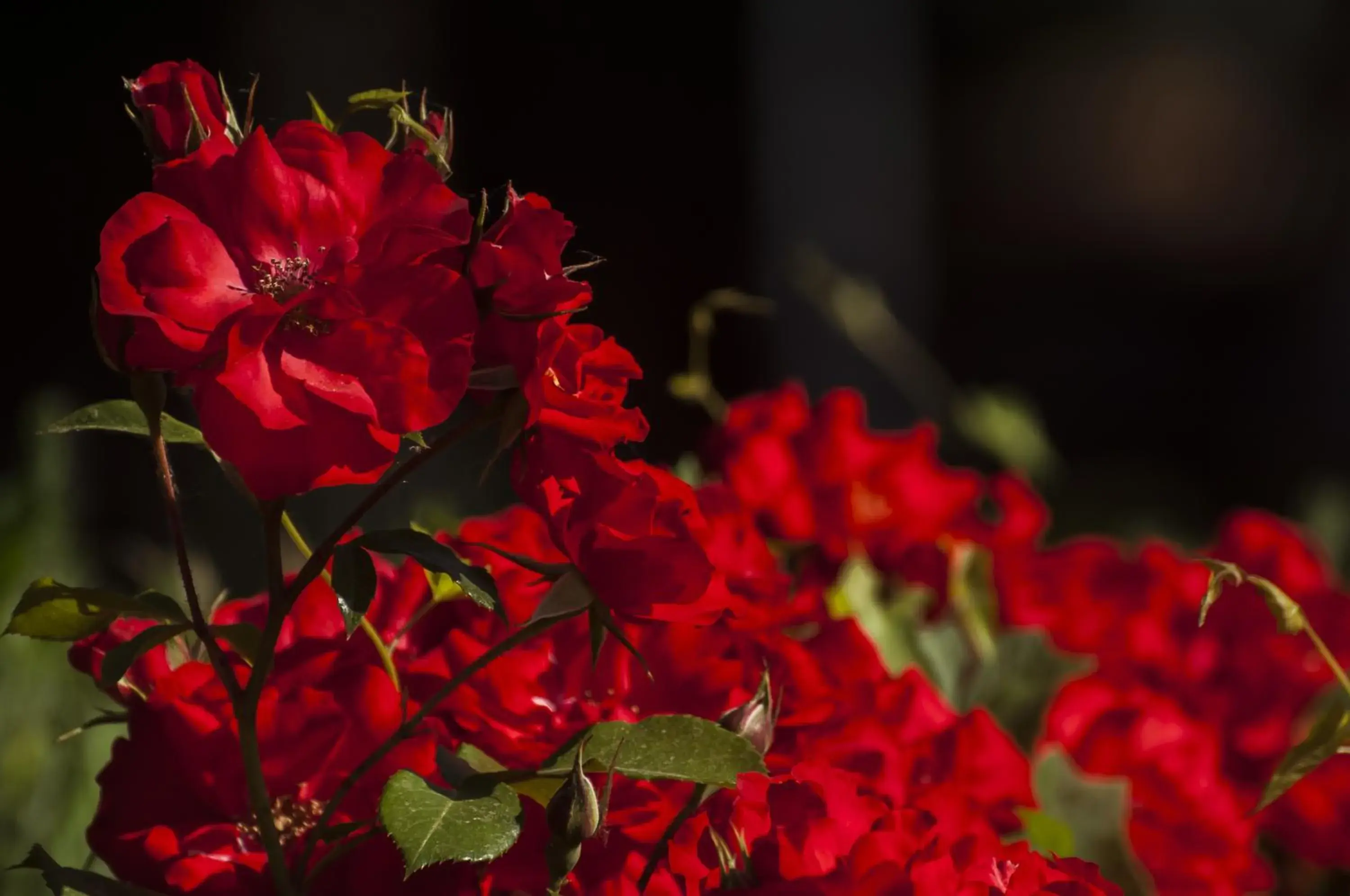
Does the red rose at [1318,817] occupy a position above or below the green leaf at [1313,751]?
below

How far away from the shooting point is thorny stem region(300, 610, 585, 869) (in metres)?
0.43

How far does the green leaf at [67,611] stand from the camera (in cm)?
43

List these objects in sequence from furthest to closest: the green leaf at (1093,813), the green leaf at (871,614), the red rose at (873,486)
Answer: the red rose at (873,486) < the green leaf at (871,614) < the green leaf at (1093,813)

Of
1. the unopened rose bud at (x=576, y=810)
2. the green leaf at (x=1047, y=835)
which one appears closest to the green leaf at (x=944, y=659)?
the green leaf at (x=1047, y=835)

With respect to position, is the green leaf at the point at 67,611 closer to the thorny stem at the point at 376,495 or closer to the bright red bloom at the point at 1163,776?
the thorny stem at the point at 376,495

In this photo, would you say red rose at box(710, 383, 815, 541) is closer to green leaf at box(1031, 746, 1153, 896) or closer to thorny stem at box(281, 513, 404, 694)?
green leaf at box(1031, 746, 1153, 896)

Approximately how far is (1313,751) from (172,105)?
377 millimetres

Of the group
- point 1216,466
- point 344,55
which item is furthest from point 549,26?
point 1216,466

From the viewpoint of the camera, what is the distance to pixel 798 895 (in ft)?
1.40

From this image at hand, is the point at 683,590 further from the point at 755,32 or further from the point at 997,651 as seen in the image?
the point at 755,32

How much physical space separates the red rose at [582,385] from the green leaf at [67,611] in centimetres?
11

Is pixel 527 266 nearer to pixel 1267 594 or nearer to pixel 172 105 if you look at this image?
pixel 172 105

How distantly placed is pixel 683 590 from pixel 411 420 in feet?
0.30

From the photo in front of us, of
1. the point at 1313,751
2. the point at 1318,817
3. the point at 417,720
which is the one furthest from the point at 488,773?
the point at 1318,817
